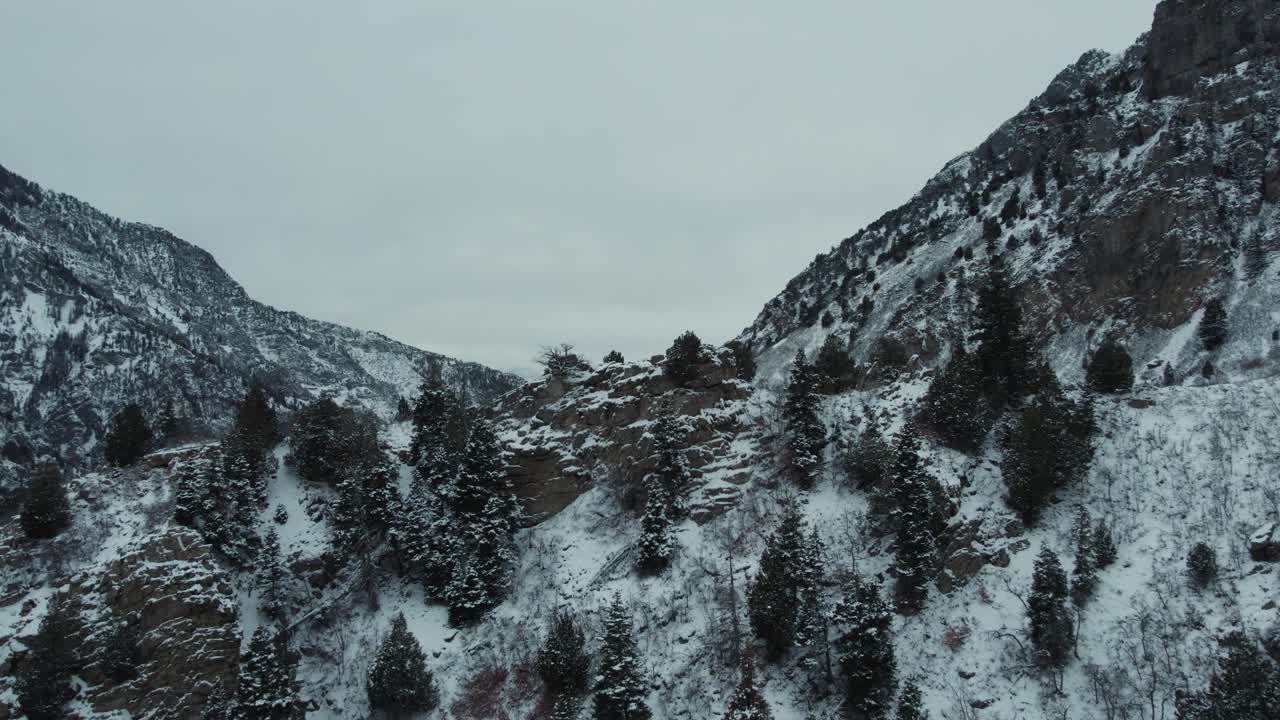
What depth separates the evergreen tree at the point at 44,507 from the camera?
110ft

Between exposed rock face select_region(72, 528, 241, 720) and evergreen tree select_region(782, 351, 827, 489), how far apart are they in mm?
31695

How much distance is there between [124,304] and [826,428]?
223568 millimetres

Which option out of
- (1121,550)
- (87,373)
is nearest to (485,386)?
(87,373)

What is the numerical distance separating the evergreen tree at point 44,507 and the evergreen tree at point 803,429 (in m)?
41.6

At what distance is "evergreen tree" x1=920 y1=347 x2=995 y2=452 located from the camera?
112 feet

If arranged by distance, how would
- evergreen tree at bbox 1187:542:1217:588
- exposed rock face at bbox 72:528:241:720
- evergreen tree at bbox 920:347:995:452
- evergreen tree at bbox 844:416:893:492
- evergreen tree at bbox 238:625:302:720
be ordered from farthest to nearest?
evergreen tree at bbox 844:416:893:492 → evergreen tree at bbox 920:347:995:452 → evergreen tree at bbox 238:625:302:720 → exposed rock face at bbox 72:528:241:720 → evergreen tree at bbox 1187:542:1217:588

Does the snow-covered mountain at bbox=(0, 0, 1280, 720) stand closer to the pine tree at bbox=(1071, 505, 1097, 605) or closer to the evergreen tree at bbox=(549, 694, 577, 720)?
the pine tree at bbox=(1071, 505, 1097, 605)

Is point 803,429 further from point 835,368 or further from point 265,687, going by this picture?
point 265,687

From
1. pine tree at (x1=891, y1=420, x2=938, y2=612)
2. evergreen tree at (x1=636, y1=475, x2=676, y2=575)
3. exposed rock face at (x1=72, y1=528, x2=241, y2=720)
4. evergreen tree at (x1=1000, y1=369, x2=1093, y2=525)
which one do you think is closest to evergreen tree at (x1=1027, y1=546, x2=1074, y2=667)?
pine tree at (x1=891, y1=420, x2=938, y2=612)

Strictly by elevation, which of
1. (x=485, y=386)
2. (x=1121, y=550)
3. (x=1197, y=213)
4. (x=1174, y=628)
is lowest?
(x=1174, y=628)

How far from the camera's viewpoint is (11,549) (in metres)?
33.2

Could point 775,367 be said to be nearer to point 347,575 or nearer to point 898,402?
point 898,402

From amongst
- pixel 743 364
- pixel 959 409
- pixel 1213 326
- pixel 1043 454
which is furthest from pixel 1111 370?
pixel 743 364

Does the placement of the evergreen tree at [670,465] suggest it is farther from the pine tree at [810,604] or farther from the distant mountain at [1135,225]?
the distant mountain at [1135,225]
